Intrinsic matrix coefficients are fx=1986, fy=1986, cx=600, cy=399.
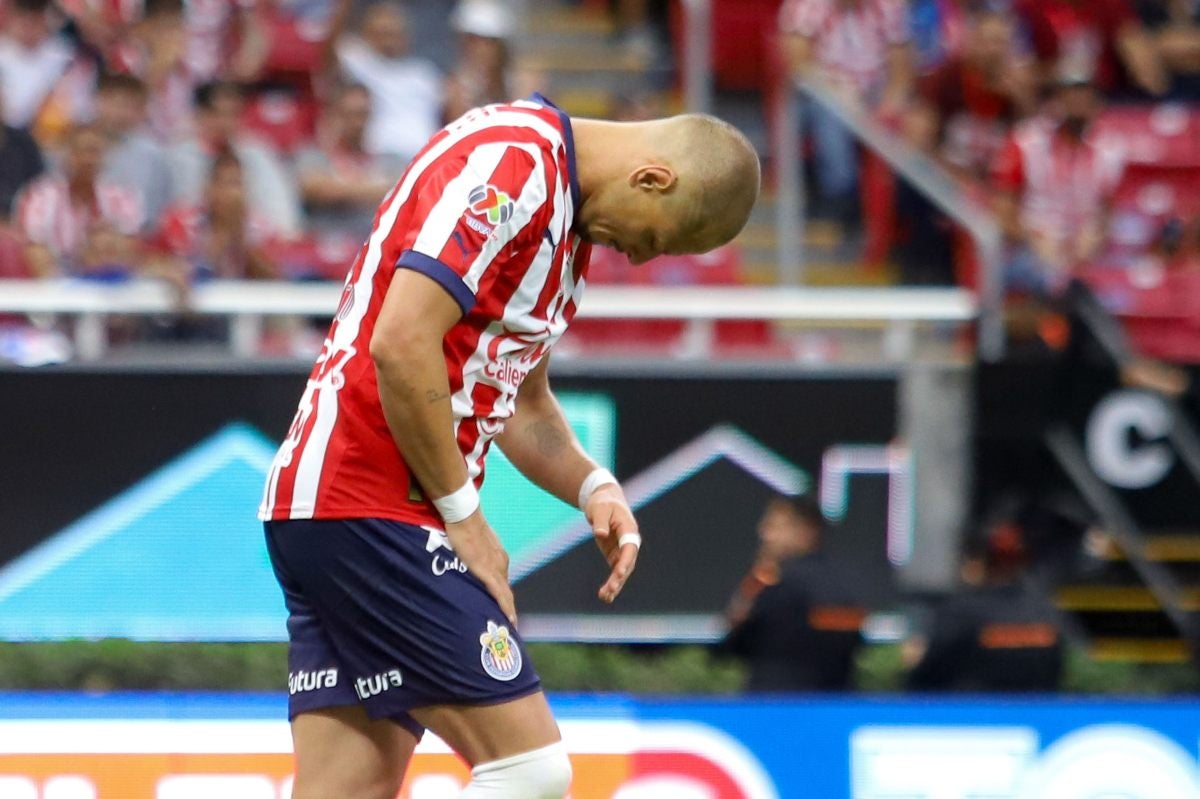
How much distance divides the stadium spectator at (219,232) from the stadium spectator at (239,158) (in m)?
0.22

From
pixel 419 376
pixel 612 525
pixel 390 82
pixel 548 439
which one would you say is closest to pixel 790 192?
pixel 390 82

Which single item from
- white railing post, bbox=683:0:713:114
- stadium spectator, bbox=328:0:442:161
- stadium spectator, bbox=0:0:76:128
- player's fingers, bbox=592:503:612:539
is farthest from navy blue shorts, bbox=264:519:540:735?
white railing post, bbox=683:0:713:114

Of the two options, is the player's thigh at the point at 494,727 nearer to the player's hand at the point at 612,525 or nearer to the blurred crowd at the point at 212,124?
the player's hand at the point at 612,525

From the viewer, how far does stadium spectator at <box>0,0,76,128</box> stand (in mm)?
10070

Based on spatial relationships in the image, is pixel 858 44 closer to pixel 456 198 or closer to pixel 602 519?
pixel 602 519

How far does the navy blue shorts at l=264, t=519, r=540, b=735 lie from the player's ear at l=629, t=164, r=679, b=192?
76 centimetres

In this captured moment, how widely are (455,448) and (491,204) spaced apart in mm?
449

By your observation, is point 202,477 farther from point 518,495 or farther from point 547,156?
point 547,156

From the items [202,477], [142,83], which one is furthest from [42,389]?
[142,83]

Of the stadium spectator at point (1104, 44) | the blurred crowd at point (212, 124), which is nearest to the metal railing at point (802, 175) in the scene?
the blurred crowd at point (212, 124)

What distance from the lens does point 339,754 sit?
12.5 ft

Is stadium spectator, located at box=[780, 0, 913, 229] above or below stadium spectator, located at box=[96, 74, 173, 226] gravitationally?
above

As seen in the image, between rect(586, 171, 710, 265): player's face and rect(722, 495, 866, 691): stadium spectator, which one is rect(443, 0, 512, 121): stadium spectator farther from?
rect(586, 171, 710, 265): player's face

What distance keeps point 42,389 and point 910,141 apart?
4874 mm
